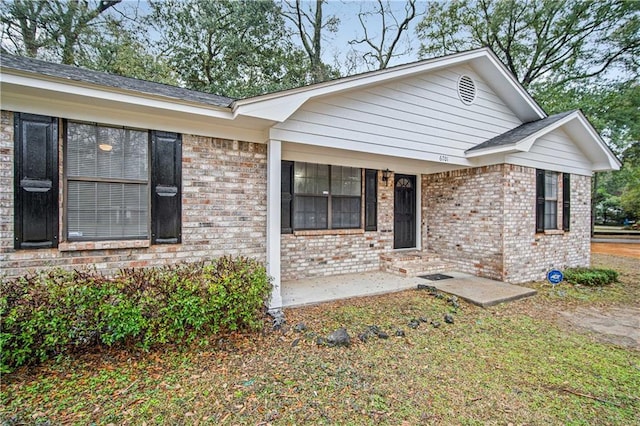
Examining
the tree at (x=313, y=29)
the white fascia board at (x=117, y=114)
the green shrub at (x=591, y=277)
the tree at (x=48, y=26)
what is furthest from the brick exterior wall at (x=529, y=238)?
the tree at (x=48, y=26)

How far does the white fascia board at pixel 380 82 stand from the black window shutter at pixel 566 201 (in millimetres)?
1907

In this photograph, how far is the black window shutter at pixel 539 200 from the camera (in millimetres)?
6918

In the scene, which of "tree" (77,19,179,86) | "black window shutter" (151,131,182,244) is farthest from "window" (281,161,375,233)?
"tree" (77,19,179,86)

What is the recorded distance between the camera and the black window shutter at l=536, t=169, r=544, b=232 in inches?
272

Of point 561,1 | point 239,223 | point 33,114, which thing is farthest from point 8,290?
point 561,1

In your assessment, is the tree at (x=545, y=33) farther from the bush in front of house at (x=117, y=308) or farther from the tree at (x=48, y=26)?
the tree at (x=48, y=26)

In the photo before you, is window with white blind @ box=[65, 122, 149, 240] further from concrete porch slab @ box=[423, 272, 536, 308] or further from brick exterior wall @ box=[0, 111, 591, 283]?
concrete porch slab @ box=[423, 272, 536, 308]

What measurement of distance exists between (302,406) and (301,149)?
4.27m

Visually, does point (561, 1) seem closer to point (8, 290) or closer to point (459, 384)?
point (459, 384)

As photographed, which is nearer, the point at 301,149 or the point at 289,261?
the point at 301,149

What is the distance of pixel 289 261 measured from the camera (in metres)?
6.07

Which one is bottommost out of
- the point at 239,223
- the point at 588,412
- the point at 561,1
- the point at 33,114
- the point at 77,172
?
the point at 588,412

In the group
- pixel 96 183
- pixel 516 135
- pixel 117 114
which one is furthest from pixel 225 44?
pixel 516 135

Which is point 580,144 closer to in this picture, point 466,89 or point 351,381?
point 466,89
